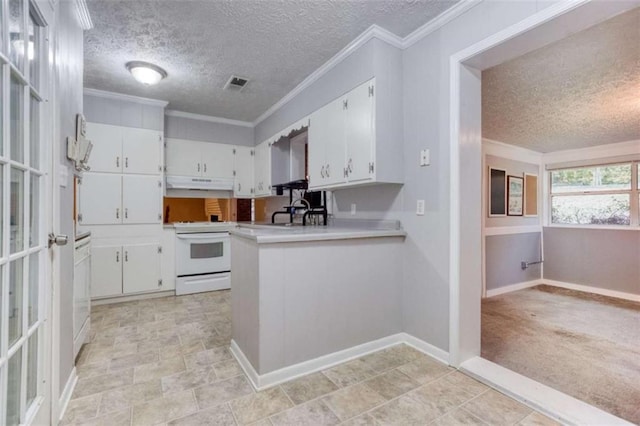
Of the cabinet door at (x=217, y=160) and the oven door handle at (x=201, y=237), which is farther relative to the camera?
the cabinet door at (x=217, y=160)

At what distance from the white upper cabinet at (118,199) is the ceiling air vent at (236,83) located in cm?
154

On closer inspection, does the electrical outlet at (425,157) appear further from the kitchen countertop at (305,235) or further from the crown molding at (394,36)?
the crown molding at (394,36)

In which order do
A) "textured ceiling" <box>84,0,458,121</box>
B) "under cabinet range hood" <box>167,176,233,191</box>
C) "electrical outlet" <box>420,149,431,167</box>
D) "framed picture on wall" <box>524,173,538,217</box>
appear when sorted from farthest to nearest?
"framed picture on wall" <box>524,173,538,217</box> < "under cabinet range hood" <box>167,176,233,191</box> < "electrical outlet" <box>420,149,431,167</box> < "textured ceiling" <box>84,0,458,121</box>

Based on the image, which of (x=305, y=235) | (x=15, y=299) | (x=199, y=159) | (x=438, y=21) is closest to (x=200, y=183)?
(x=199, y=159)

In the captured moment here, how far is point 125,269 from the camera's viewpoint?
3.66 m

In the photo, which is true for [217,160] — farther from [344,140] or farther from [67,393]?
[67,393]

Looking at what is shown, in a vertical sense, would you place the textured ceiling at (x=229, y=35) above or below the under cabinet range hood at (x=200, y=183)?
above

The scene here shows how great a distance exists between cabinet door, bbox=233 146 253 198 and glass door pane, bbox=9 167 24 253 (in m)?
3.61

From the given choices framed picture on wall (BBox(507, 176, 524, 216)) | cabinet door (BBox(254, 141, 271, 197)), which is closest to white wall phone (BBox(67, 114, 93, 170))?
cabinet door (BBox(254, 141, 271, 197))

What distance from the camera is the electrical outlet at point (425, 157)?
2.26 m

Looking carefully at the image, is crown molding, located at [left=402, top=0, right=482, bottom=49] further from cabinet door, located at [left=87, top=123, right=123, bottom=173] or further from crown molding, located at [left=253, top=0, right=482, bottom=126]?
cabinet door, located at [left=87, top=123, right=123, bottom=173]

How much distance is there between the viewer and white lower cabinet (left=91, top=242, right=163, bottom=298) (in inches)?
139

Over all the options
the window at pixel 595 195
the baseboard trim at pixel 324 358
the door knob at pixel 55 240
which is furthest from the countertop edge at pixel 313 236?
the window at pixel 595 195

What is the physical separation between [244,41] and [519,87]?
2537 mm
